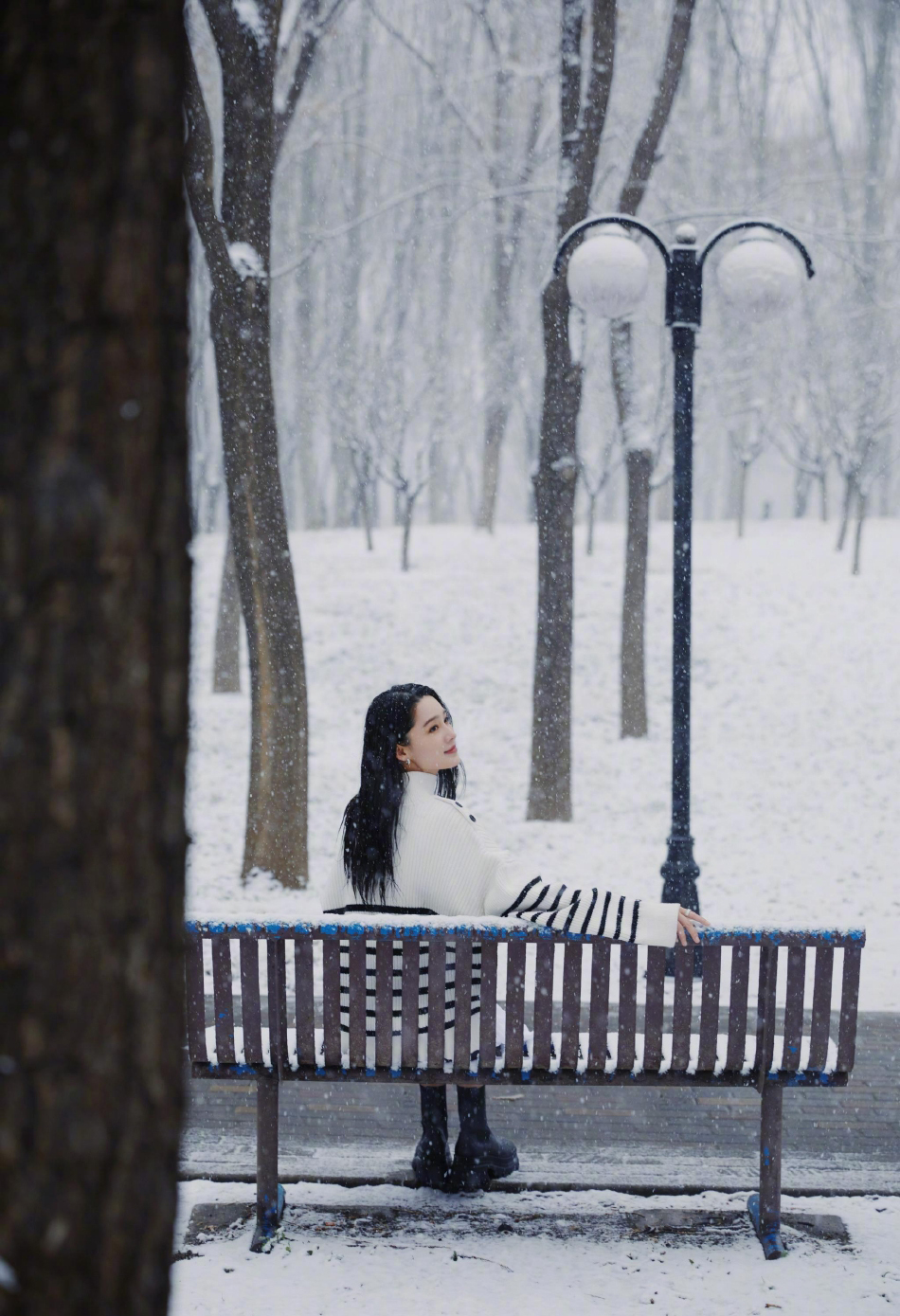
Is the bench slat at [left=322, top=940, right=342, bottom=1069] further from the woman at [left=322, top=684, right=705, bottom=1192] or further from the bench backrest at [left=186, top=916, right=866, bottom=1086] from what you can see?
the woman at [left=322, top=684, right=705, bottom=1192]

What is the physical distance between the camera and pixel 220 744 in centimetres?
1395

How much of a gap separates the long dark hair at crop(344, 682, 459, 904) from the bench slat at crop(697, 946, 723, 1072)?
38.5 inches

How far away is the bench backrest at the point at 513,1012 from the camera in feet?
12.0

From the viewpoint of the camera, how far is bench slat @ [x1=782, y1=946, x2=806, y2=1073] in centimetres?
367

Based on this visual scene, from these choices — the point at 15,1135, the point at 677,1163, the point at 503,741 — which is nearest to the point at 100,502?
the point at 15,1135

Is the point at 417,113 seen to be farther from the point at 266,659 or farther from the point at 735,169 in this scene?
the point at 266,659

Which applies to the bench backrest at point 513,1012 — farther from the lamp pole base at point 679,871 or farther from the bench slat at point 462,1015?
the lamp pole base at point 679,871

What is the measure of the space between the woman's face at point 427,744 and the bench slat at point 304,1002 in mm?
613

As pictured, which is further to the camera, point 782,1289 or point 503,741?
point 503,741

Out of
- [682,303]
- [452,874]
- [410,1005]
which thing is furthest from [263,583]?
[410,1005]

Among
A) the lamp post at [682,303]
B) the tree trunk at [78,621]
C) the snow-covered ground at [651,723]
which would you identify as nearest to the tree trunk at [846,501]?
the snow-covered ground at [651,723]

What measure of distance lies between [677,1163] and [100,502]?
3763 millimetres

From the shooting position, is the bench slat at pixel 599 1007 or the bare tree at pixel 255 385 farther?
the bare tree at pixel 255 385

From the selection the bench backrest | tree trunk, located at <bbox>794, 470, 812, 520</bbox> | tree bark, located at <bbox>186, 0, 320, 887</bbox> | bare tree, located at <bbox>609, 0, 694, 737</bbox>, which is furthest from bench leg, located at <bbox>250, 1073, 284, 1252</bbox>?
tree trunk, located at <bbox>794, 470, 812, 520</bbox>
